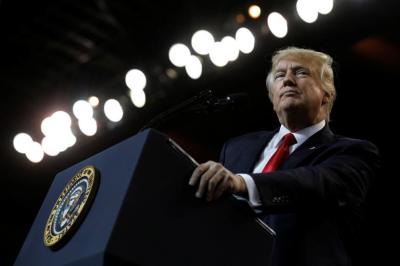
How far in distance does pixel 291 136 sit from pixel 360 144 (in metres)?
0.23

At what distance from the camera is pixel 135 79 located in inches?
167

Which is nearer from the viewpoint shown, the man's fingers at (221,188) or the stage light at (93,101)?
the man's fingers at (221,188)

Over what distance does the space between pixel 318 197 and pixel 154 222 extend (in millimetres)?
488

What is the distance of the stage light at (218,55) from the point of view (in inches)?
147

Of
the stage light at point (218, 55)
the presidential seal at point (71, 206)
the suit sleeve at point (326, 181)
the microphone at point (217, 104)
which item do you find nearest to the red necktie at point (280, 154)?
the suit sleeve at point (326, 181)

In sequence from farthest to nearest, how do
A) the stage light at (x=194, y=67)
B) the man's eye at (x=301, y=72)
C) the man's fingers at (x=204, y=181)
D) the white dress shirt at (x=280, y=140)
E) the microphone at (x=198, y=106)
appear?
the stage light at (x=194, y=67), the man's eye at (x=301, y=72), the white dress shirt at (x=280, y=140), the microphone at (x=198, y=106), the man's fingers at (x=204, y=181)

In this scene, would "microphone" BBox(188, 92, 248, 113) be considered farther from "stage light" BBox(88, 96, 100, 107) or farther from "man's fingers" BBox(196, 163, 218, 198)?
"stage light" BBox(88, 96, 100, 107)

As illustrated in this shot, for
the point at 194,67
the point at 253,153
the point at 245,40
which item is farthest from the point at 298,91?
the point at 194,67

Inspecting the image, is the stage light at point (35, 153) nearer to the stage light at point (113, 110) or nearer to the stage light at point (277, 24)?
the stage light at point (113, 110)

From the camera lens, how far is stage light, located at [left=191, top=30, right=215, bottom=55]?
148 inches

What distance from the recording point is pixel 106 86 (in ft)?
14.9

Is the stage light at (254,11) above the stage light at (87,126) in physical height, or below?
below

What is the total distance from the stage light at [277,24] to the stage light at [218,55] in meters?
0.40

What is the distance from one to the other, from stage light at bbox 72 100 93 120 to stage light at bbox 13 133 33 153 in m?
0.54
